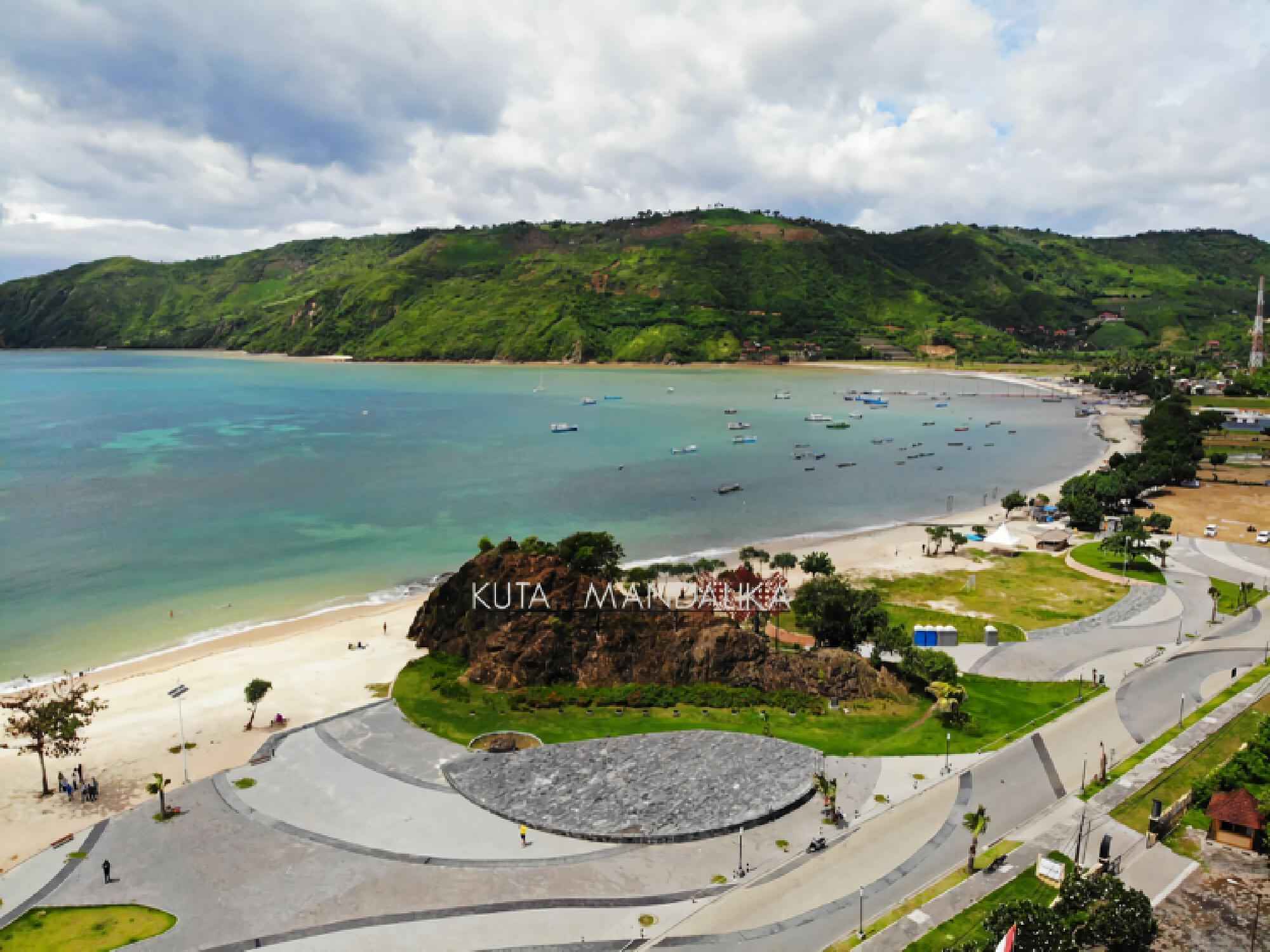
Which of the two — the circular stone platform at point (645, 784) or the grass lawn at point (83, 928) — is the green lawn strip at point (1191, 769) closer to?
the circular stone platform at point (645, 784)

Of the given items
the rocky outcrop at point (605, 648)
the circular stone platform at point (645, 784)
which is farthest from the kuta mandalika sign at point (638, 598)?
the circular stone platform at point (645, 784)

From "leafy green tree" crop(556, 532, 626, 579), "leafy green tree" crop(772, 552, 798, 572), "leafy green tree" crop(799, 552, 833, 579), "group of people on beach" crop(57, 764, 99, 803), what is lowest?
"group of people on beach" crop(57, 764, 99, 803)

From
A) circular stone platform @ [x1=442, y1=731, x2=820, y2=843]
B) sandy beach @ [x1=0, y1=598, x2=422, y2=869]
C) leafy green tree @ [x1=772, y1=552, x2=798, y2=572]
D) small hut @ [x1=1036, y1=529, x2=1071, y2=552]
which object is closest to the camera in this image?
circular stone platform @ [x1=442, y1=731, x2=820, y2=843]

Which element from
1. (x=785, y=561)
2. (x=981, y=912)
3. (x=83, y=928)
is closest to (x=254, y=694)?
(x=83, y=928)

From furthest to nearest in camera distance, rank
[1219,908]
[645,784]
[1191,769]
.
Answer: [645,784] → [1191,769] → [1219,908]

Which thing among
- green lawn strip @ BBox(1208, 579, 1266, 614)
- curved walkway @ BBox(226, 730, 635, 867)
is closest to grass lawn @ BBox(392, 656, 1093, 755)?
curved walkway @ BBox(226, 730, 635, 867)

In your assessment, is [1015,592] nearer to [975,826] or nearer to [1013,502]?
[1013,502]

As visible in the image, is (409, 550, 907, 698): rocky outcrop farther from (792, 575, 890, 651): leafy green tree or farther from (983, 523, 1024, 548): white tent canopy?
(983, 523, 1024, 548): white tent canopy
